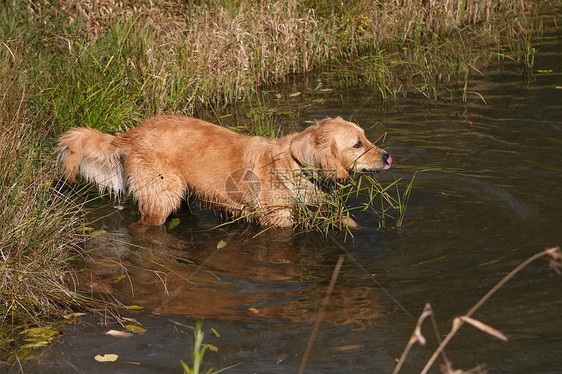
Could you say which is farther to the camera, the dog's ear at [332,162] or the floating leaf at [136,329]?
the dog's ear at [332,162]

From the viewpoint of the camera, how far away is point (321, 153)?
5684 millimetres

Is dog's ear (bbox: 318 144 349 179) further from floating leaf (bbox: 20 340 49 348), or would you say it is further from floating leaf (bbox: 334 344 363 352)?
floating leaf (bbox: 20 340 49 348)

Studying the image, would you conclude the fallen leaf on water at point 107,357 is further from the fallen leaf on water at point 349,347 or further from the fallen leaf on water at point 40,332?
the fallen leaf on water at point 349,347

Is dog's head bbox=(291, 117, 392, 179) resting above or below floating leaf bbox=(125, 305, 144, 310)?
above

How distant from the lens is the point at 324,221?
573 cm

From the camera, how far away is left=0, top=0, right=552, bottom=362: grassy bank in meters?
4.38

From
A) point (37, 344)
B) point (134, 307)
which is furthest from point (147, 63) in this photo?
point (37, 344)

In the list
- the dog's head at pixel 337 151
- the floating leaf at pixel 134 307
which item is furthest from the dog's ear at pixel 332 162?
the floating leaf at pixel 134 307

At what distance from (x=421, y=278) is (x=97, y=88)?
4.17 meters

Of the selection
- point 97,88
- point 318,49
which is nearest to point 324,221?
point 97,88

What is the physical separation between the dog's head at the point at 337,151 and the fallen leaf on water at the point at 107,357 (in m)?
2.52

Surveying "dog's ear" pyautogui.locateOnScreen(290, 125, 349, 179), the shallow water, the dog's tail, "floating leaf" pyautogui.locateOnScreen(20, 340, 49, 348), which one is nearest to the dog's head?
"dog's ear" pyautogui.locateOnScreen(290, 125, 349, 179)

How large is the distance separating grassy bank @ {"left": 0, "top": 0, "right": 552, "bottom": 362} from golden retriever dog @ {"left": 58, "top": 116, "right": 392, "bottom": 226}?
Answer: 1.60ft

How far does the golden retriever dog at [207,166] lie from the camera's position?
5.87 m
